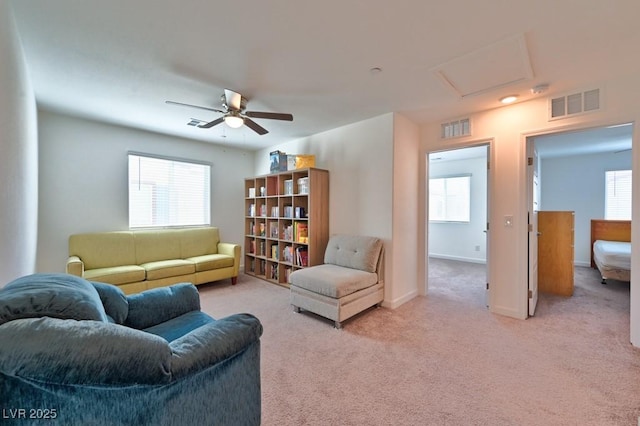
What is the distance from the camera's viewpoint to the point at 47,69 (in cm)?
231

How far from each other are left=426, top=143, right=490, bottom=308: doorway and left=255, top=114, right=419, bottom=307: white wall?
6.70 ft

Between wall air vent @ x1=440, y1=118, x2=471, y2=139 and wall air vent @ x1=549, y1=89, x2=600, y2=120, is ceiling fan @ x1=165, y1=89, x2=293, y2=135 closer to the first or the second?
wall air vent @ x1=440, y1=118, x2=471, y2=139

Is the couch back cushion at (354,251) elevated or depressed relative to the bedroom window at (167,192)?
depressed

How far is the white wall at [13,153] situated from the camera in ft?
5.08

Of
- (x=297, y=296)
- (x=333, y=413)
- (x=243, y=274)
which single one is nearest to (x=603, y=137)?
(x=297, y=296)

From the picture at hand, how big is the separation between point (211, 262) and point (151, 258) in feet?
2.79

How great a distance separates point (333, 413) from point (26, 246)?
9.89 feet

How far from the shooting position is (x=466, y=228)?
6.18 m

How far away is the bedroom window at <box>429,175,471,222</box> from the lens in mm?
6215

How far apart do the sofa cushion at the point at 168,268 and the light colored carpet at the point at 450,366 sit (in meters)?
0.67

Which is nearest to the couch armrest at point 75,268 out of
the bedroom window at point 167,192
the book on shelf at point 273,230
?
the bedroom window at point 167,192

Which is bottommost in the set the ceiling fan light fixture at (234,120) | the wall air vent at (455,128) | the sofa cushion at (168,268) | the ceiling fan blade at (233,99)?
the sofa cushion at (168,268)

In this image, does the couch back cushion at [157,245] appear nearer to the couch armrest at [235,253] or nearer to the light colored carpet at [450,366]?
the couch armrest at [235,253]

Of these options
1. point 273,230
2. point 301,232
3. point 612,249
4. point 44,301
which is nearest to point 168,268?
point 273,230
